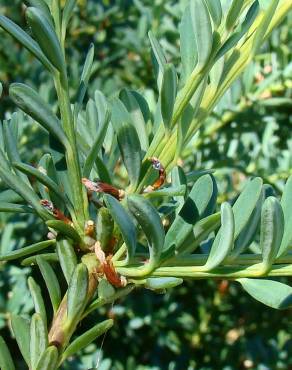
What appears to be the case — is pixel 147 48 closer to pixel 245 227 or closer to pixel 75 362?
pixel 75 362

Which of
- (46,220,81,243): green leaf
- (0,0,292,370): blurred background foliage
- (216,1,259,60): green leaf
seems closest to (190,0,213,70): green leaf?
(216,1,259,60): green leaf

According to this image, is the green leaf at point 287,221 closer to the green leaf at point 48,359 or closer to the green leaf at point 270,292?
the green leaf at point 270,292

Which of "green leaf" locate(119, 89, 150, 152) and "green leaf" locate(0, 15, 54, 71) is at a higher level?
"green leaf" locate(0, 15, 54, 71)

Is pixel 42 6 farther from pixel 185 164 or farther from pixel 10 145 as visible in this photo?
pixel 185 164

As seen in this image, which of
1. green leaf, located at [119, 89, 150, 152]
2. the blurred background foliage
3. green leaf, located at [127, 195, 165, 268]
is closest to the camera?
green leaf, located at [127, 195, 165, 268]

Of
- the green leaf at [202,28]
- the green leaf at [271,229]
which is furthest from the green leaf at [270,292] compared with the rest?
the green leaf at [202,28]

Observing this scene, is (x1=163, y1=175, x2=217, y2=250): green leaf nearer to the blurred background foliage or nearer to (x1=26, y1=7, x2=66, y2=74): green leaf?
(x1=26, y1=7, x2=66, y2=74): green leaf

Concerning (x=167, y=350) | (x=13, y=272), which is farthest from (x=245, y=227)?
(x=167, y=350)
